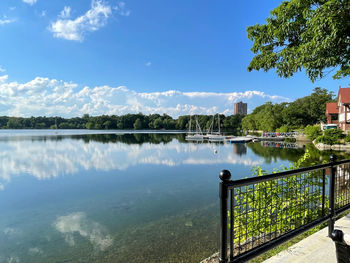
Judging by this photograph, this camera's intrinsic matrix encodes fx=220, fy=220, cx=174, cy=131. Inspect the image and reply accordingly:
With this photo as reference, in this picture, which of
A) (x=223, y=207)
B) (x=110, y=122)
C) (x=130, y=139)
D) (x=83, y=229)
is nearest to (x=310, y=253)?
(x=223, y=207)

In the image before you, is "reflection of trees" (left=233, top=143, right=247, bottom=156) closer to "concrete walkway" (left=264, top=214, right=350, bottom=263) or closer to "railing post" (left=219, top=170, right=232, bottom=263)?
"concrete walkway" (left=264, top=214, right=350, bottom=263)

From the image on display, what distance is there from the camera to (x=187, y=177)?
1421cm

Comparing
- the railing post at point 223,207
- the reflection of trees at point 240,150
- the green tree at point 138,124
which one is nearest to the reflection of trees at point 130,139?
the reflection of trees at point 240,150

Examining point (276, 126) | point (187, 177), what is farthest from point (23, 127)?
point (187, 177)

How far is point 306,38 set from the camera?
4770 mm

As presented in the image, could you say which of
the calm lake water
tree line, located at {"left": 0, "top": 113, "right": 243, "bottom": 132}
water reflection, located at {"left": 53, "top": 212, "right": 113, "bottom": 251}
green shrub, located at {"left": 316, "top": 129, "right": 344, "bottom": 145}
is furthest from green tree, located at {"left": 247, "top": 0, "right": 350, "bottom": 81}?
tree line, located at {"left": 0, "top": 113, "right": 243, "bottom": 132}

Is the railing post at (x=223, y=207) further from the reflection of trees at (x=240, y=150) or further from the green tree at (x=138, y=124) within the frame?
the green tree at (x=138, y=124)

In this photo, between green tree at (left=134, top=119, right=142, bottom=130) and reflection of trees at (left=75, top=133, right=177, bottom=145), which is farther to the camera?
green tree at (left=134, top=119, right=142, bottom=130)

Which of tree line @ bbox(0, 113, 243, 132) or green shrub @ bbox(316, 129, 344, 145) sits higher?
tree line @ bbox(0, 113, 243, 132)

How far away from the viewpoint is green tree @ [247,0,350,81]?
3.94 metres

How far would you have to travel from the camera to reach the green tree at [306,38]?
394cm

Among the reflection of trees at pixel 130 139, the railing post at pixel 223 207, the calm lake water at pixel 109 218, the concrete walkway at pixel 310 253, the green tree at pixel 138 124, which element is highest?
the green tree at pixel 138 124

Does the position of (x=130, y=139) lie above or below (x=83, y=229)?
above

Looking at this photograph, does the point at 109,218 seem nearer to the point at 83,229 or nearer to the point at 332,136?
the point at 83,229
